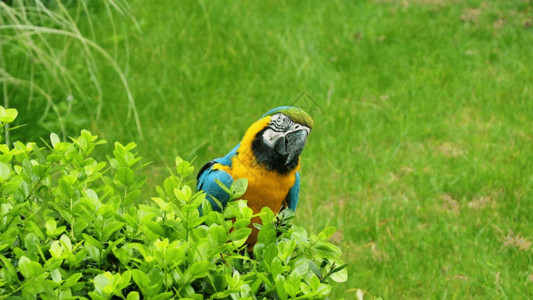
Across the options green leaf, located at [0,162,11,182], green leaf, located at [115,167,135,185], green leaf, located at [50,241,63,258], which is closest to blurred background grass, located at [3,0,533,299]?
green leaf, located at [115,167,135,185]

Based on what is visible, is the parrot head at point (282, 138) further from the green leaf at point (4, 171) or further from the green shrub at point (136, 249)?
the green leaf at point (4, 171)

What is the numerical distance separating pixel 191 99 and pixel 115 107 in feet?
1.74

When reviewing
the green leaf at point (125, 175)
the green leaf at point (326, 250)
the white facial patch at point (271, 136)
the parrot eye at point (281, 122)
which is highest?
the green leaf at point (125, 175)

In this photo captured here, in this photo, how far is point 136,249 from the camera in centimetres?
142

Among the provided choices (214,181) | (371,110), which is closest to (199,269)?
(214,181)

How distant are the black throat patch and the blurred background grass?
22.1 inches

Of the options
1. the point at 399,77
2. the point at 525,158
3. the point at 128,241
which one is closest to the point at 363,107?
the point at 399,77

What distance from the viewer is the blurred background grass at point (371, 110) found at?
323 centimetres

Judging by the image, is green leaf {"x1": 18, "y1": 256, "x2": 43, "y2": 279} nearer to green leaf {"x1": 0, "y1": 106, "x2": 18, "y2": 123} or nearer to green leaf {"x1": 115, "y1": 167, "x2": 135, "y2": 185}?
green leaf {"x1": 115, "y1": 167, "x2": 135, "y2": 185}

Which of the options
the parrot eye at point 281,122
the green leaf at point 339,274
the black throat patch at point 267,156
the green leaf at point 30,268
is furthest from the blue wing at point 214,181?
the green leaf at point 30,268

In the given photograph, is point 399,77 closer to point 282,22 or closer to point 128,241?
point 282,22

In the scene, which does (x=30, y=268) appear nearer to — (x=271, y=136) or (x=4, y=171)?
(x=4, y=171)

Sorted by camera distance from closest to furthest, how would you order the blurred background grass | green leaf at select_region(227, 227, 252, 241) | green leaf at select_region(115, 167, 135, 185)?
1. green leaf at select_region(227, 227, 252, 241)
2. green leaf at select_region(115, 167, 135, 185)
3. the blurred background grass

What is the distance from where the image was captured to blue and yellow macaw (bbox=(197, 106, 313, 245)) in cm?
212
